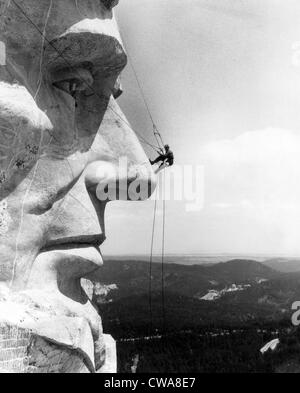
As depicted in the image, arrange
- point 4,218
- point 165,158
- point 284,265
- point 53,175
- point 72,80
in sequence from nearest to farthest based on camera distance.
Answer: point 4,218
point 53,175
point 72,80
point 165,158
point 284,265

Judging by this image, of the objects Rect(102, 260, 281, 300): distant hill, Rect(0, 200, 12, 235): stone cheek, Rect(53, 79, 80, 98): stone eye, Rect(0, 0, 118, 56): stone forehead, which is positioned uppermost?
Rect(0, 0, 118, 56): stone forehead

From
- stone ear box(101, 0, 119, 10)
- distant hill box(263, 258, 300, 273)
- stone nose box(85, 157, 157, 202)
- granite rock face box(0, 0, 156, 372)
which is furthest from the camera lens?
distant hill box(263, 258, 300, 273)

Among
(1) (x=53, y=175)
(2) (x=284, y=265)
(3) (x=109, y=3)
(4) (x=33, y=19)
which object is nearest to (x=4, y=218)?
(1) (x=53, y=175)

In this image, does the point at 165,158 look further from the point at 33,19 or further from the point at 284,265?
the point at 284,265

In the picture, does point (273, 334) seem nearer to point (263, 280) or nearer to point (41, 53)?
point (263, 280)

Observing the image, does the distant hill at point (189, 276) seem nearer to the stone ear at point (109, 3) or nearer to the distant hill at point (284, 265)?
the distant hill at point (284, 265)

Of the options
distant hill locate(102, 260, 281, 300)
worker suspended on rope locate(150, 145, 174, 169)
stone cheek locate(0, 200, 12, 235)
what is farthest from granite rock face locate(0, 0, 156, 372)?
distant hill locate(102, 260, 281, 300)

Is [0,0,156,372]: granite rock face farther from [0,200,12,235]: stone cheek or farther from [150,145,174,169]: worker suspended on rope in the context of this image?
[150,145,174,169]: worker suspended on rope

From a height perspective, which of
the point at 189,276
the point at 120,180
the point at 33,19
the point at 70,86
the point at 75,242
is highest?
the point at 33,19
